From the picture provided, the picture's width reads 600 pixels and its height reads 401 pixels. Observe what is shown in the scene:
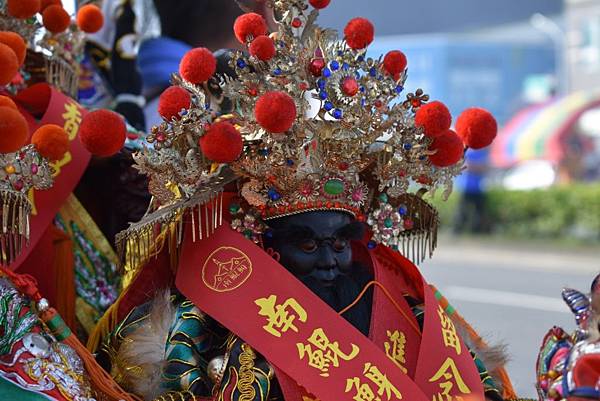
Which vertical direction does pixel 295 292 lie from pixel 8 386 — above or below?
above

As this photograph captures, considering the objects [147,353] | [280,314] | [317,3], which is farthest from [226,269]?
[317,3]

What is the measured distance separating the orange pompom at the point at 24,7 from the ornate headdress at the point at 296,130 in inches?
23.2

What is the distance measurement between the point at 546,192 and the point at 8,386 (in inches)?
476

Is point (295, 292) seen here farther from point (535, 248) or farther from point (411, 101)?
point (535, 248)

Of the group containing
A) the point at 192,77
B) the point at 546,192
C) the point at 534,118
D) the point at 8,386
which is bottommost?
the point at 8,386

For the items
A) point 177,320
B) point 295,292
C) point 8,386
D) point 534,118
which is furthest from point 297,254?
point 534,118

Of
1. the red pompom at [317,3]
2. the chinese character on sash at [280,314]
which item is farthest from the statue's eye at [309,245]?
the red pompom at [317,3]

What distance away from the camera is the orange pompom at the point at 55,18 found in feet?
9.64

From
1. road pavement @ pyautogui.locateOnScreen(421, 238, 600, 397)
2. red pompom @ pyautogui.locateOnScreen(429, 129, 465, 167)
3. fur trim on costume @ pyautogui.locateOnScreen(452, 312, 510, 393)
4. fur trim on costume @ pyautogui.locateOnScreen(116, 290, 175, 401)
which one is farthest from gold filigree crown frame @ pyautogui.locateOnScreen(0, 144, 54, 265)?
road pavement @ pyautogui.locateOnScreen(421, 238, 600, 397)

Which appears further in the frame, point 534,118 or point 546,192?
point 534,118

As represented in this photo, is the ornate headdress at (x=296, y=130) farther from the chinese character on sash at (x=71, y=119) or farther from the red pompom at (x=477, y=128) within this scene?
the chinese character on sash at (x=71, y=119)

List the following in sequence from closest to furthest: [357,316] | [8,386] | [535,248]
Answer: [8,386] < [357,316] < [535,248]

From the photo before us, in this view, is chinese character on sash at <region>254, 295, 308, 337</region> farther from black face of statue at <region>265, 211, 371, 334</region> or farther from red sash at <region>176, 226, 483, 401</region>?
black face of statue at <region>265, 211, 371, 334</region>

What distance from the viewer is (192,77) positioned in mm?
2363
